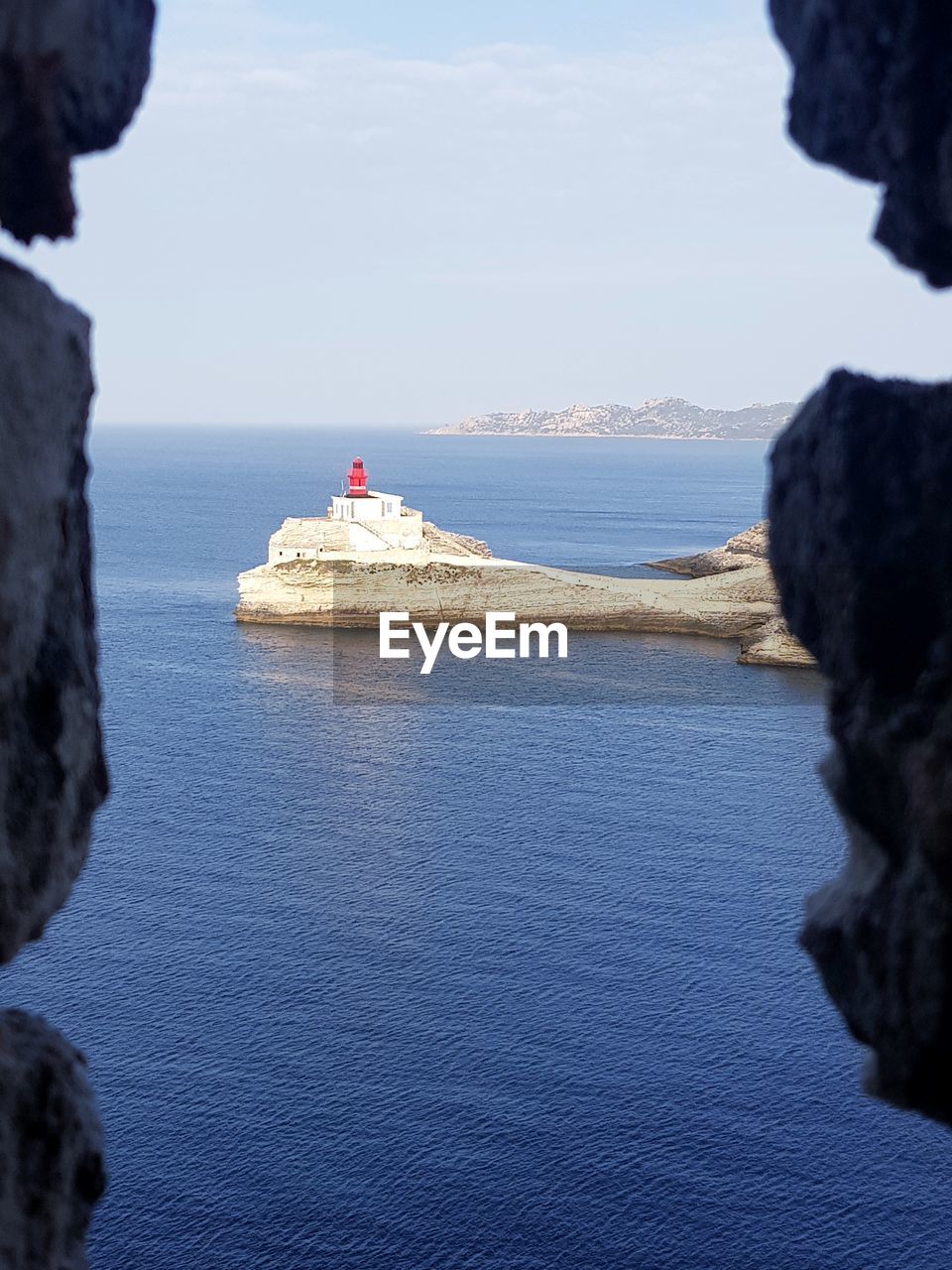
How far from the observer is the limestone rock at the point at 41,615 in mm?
9652

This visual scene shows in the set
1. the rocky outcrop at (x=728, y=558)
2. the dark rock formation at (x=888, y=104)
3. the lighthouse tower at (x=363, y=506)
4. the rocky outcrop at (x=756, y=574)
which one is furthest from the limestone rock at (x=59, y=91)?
the rocky outcrop at (x=728, y=558)

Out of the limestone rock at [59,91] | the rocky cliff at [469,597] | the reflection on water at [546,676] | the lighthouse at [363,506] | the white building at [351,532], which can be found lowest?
the reflection on water at [546,676]

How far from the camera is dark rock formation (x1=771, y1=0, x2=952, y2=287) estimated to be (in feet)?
32.7

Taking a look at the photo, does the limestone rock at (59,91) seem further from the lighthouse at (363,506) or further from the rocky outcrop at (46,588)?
the lighthouse at (363,506)

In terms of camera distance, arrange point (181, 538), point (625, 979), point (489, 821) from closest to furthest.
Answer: point (625, 979)
point (489, 821)
point (181, 538)

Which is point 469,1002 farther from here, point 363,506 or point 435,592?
point 363,506

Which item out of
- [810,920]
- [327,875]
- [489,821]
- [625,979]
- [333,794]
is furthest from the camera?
[333,794]

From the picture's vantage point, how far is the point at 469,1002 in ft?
109

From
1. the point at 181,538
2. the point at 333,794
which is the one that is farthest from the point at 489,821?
the point at 181,538

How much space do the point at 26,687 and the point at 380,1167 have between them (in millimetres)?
19053

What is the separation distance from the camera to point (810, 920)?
436 inches

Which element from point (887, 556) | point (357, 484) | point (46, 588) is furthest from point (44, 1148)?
point (357, 484)

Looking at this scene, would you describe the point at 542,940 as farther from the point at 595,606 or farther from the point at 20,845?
the point at 595,606

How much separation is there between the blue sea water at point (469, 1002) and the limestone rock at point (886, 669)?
613 inches
